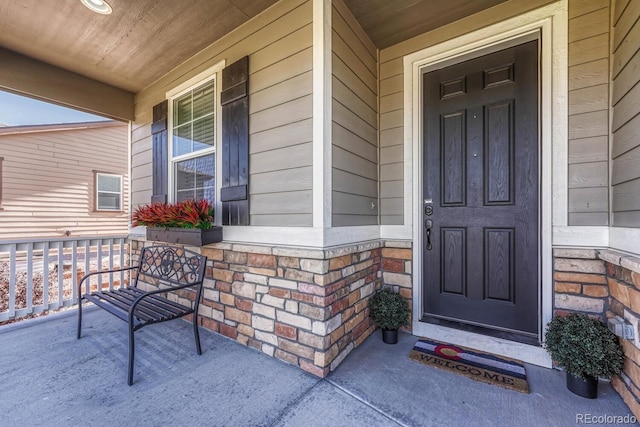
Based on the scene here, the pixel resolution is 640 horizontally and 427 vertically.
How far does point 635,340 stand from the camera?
4.62 feet

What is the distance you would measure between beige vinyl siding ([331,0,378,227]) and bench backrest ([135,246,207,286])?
1.27 metres

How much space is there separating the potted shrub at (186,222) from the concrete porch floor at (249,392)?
2.90 feet

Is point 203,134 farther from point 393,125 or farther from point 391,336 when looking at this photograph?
point 391,336

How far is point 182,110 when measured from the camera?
9.97 ft

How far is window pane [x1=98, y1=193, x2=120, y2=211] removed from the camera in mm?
6554

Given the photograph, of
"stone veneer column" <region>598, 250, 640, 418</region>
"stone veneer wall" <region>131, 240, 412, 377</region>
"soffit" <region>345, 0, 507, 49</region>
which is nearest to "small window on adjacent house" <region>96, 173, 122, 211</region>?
"stone veneer wall" <region>131, 240, 412, 377</region>

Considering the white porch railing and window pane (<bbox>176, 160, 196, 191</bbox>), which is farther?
window pane (<bbox>176, 160, 196, 191</bbox>)

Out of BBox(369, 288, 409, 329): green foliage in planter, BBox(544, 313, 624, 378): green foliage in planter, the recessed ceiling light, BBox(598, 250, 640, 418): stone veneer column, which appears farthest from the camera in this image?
BBox(369, 288, 409, 329): green foliage in planter

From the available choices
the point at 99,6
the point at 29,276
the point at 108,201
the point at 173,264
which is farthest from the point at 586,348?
the point at 108,201

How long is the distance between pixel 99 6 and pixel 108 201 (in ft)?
19.3

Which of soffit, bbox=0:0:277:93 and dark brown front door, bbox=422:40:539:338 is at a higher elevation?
soffit, bbox=0:0:277:93

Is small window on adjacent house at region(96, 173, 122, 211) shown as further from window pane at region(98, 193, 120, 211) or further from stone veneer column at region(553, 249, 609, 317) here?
stone veneer column at region(553, 249, 609, 317)

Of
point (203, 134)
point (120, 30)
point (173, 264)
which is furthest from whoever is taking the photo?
point (203, 134)

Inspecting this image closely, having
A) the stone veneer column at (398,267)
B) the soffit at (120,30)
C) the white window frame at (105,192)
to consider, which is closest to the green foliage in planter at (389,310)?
the stone veneer column at (398,267)
